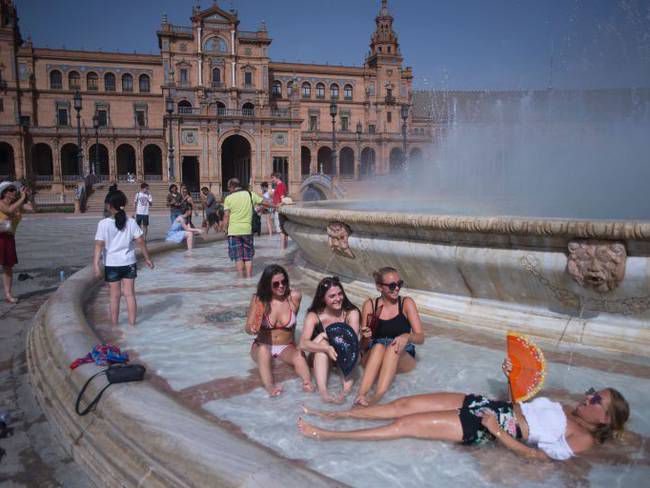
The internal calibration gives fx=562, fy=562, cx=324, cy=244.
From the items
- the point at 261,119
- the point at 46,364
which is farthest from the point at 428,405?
the point at 261,119

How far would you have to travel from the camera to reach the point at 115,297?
5.25m

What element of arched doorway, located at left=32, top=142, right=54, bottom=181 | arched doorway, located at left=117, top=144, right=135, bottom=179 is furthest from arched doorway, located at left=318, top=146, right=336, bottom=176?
arched doorway, located at left=32, top=142, right=54, bottom=181

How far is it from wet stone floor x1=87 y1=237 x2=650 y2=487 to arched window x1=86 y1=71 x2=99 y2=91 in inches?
2189

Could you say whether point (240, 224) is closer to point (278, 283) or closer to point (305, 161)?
point (278, 283)

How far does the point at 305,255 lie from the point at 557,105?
11747 mm

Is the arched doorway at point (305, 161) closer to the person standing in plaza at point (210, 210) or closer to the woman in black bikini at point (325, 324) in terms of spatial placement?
the person standing in plaza at point (210, 210)

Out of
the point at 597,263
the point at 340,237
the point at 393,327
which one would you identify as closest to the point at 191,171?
the point at 340,237

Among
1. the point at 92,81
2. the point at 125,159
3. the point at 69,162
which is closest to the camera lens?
the point at 69,162

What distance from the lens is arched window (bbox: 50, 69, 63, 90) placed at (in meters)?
54.1

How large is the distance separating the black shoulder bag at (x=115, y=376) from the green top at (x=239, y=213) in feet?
13.8

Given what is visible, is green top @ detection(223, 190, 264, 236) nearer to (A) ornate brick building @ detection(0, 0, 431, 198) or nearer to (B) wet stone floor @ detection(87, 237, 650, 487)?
(B) wet stone floor @ detection(87, 237, 650, 487)

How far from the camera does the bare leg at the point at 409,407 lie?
10.2 feet

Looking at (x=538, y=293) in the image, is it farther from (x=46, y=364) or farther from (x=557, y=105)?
(x=557, y=105)

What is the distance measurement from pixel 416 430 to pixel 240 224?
512cm
